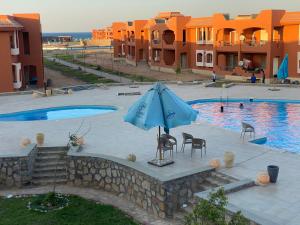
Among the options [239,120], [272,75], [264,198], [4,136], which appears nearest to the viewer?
[264,198]

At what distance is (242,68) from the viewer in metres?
46.2

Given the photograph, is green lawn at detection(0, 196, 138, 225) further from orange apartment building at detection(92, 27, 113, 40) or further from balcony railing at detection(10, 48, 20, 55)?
orange apartment building at detection(92, 27, 113, 40)

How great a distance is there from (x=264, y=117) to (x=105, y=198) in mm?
15080

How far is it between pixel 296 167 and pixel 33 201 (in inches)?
386

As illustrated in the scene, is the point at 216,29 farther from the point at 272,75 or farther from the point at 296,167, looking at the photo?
the point at 296,167

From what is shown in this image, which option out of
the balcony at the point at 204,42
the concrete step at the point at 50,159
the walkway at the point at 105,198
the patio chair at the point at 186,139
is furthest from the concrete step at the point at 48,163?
the balcony at the point at 204,42

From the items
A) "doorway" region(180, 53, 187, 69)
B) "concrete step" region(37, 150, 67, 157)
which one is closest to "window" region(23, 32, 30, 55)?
"doorway" region(180, 53, 187, 69)

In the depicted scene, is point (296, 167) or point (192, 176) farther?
point (296, 167)

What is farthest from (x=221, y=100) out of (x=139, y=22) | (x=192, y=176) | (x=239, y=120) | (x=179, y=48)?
(x=139, y=22)

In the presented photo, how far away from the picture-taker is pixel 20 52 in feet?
136

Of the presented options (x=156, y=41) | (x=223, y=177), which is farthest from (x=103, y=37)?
(x=223, y=177)

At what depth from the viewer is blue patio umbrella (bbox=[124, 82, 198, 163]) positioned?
13.8 meters

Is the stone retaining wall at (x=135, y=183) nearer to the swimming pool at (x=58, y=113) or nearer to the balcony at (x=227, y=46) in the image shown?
the swimming pool at (x=58, y=113)

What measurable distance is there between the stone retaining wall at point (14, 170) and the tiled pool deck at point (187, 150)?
92cm
